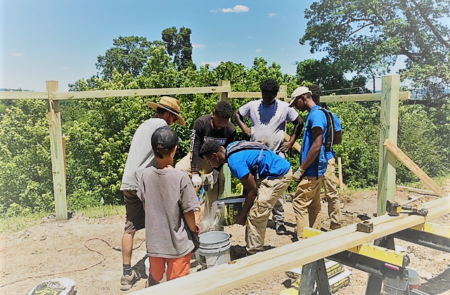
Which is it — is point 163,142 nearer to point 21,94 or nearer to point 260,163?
point 260,163

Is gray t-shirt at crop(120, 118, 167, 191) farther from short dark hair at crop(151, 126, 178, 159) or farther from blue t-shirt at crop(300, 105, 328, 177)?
blue t-shirt at crop(300, 105, 328, 177)

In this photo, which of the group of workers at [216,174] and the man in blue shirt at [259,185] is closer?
the group of workers at [216,174]

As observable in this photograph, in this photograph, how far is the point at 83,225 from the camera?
543 centimetres

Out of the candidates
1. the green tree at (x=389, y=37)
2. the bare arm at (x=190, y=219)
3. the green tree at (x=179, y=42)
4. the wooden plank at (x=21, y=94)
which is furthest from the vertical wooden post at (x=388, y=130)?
the green tree at (x=179, y=42)

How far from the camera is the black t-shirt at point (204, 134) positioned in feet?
14.1

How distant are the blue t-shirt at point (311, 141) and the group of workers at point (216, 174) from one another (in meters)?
0.01

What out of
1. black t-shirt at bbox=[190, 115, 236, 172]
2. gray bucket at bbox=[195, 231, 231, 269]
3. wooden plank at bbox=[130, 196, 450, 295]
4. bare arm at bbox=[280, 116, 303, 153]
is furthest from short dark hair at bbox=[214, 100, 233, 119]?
wooden plank at bbox=[130, 196, 450, 295]

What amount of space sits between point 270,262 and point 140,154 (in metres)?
1.95

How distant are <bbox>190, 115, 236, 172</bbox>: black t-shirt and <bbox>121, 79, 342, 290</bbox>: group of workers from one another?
1cm

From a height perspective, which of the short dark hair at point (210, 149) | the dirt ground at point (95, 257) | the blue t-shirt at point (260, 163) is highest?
the short dark hair at point (210, 149)

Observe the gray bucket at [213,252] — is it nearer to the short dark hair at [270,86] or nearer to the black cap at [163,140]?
the black cap at [163,140]

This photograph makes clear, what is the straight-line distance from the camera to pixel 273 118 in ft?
15.0

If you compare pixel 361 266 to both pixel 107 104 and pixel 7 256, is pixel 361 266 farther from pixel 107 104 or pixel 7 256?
pixel 107 104

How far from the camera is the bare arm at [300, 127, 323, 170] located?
3816 mm
